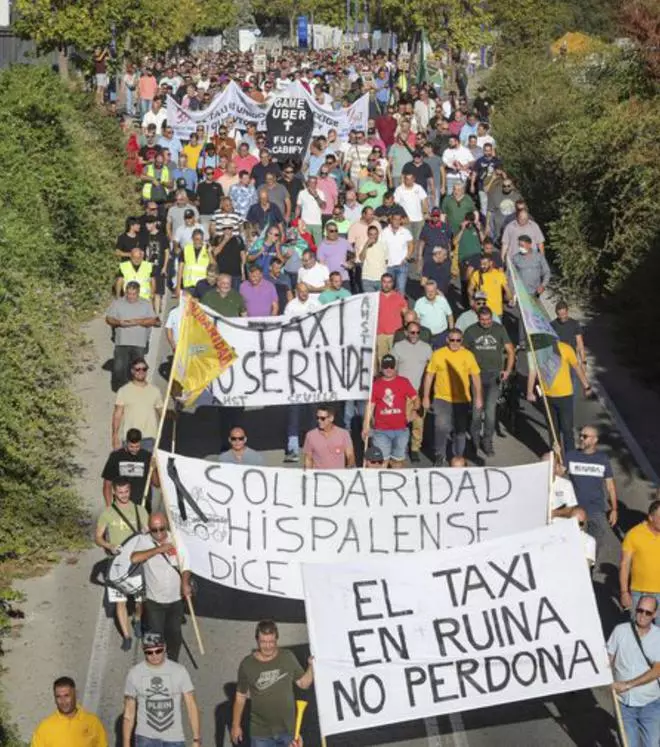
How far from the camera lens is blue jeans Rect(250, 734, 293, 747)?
10.1 m

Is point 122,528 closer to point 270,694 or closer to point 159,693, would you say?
point 159,693

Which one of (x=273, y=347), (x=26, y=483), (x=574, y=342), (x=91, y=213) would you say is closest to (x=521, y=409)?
(x=574, y=342)

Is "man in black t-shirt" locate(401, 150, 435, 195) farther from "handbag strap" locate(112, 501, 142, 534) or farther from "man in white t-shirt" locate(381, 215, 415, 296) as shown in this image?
"handbag strap" locate(112, 501, 142, 534)

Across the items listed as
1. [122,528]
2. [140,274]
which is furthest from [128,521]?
[140,274]

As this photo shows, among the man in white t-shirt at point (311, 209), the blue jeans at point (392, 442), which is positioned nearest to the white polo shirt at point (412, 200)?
the man in white t-shirt at point (311, 209)

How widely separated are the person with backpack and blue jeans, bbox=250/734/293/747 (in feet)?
8.02

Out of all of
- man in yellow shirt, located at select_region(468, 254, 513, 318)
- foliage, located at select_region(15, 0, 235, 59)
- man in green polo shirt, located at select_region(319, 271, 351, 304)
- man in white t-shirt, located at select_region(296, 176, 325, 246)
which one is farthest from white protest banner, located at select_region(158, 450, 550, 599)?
foliage, located at select_region(15, 0, 235, 59)

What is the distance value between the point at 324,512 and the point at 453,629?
1803mm

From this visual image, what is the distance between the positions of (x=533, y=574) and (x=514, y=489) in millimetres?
1601

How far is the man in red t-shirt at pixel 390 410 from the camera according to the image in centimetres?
1502

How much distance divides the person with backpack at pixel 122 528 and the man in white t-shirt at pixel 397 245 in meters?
8.28

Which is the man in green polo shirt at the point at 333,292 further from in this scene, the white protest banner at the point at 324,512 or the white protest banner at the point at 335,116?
the white protest banner at the point at 335,116

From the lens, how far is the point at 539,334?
15.1 meters

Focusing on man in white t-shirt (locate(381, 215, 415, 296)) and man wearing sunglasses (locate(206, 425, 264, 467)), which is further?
man in white t-shirt (locate(381, 215, 415, 296))
